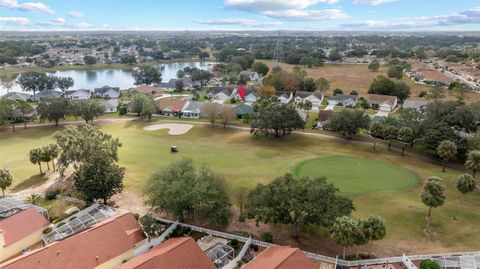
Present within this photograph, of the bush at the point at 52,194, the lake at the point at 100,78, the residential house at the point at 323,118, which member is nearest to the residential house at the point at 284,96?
the residential house at the point at 323,118

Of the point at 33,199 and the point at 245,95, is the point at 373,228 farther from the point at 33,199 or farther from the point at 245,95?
the point at 245,95

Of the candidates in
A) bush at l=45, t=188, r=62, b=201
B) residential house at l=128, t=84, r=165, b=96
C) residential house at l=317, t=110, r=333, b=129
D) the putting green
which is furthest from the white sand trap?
residential house at l=128, t=84, r=165, b=96

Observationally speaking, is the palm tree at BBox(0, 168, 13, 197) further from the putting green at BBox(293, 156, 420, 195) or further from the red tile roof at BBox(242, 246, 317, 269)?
the putting green at BBox(293, 156, 420, 195)

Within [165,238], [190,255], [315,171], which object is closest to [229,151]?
[315,171]

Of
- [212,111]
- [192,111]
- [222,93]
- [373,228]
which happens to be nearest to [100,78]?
[222,93]

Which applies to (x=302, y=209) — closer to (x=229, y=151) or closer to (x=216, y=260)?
(x=216, y=260)

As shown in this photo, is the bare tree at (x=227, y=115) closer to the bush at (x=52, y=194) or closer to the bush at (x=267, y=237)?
the bush at (x=52, y=194)
